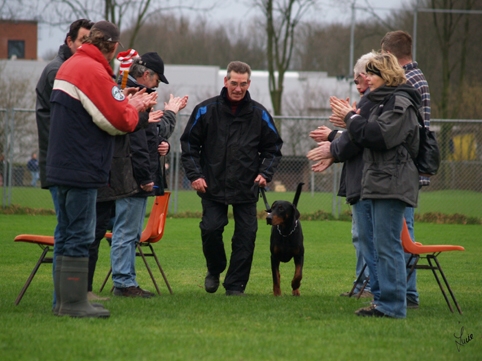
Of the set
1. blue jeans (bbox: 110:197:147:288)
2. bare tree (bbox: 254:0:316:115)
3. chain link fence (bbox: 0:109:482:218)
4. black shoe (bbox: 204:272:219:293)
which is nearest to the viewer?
blue jeans (bbox: 110:197:147:288)

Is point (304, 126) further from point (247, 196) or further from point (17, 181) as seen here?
point (247, 196)

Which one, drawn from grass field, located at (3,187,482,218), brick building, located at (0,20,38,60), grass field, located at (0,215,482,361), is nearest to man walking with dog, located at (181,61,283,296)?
grass field, located at (0,215,482,361)

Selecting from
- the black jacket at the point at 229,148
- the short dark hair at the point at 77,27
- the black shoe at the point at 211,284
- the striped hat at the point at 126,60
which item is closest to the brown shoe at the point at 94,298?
the black shoe at the point at 211,284

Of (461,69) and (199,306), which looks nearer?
(199,306)

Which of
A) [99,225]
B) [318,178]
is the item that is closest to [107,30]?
[99,225]

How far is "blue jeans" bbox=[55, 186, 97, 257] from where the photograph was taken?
490cm

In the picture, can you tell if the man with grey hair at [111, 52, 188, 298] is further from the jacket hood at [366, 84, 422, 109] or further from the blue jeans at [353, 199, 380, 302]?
the jacket hood at [366, 84, 422, 109]

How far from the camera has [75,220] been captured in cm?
492

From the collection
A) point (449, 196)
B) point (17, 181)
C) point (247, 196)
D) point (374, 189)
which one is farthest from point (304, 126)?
point (374, 189)

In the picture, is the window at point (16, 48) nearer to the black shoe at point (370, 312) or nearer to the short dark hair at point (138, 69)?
the short dark hair at point (138, 69)

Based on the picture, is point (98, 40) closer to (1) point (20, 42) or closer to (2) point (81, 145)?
(2) point (81, 145)

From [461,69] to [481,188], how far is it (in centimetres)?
1353

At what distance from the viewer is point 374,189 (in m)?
5.16

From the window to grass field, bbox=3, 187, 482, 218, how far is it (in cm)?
3510
